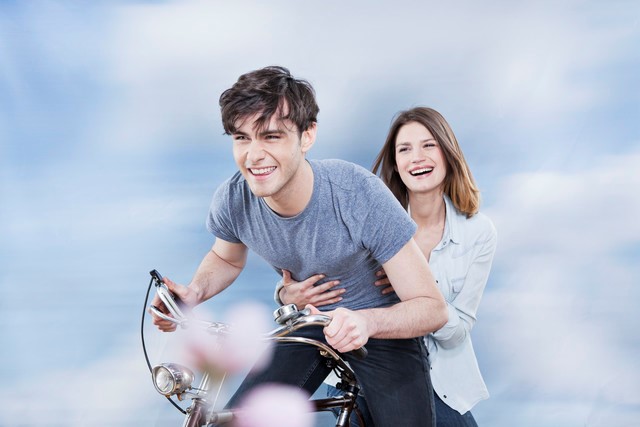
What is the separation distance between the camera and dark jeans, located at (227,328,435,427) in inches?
85.7

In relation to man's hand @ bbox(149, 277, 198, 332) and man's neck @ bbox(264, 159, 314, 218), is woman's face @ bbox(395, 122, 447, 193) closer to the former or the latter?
man's neck @ bbox(264, 159, 314, 218)

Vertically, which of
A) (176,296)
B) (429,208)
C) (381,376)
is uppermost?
(429,208)

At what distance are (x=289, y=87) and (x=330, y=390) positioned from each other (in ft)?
3.45

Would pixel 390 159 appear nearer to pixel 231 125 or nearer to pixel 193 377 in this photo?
pixel 231 125

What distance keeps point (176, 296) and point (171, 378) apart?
0.32 m

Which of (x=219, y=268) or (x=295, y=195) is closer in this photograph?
(x=295, y=195)

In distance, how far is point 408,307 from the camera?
6.66 feet

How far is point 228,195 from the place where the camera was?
2340 mm

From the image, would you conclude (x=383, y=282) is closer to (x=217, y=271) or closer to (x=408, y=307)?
(x=408, y=307)

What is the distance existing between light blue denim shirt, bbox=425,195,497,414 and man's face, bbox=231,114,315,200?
902 millimetres

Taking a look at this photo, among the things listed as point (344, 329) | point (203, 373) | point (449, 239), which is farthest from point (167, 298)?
point (449, 239)

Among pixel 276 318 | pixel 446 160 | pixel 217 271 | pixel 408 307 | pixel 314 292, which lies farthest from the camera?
pixel 446 160

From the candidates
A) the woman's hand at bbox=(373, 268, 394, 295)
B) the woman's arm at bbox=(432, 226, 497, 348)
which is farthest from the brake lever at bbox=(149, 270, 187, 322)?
the woman's arm at bbox=(432, 226, 497, 348)

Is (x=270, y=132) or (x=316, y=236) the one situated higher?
(x=270, y=132)
